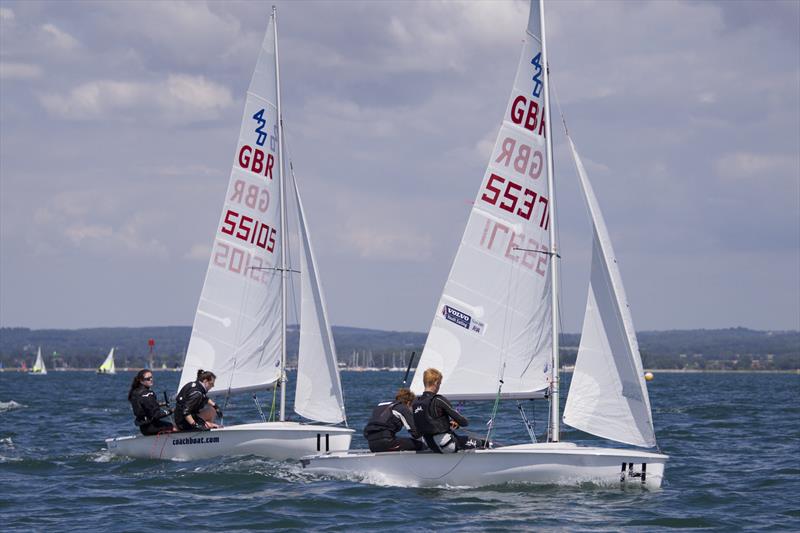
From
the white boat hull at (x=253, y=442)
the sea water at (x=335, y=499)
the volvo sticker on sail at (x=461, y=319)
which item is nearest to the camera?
the sea water at (x=335, y=499)

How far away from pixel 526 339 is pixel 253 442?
543 cm

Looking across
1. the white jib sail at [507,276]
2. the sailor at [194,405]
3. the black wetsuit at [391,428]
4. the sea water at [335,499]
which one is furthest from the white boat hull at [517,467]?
the sailor at [194,405]

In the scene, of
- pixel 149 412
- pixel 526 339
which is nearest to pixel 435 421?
pixel 526 339

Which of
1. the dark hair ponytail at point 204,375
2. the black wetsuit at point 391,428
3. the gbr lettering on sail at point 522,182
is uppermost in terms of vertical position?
the gbr lettering on sail at point 522,182

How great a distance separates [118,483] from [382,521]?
5366 millimetres

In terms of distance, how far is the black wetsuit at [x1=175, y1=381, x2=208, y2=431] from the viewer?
19.9m

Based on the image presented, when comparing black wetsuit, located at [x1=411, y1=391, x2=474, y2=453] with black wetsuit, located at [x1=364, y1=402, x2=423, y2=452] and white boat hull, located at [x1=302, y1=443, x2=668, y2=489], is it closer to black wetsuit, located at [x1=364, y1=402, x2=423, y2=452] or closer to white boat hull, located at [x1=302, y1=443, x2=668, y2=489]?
white boat hull, located at [x1=302, y1=443, x2=668, y2=489]

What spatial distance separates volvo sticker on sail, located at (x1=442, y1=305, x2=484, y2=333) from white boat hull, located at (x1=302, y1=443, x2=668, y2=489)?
1.86 meters

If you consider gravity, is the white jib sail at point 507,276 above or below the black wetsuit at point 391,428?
above

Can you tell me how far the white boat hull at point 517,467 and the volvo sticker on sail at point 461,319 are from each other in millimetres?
1864

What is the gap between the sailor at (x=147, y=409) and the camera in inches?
799

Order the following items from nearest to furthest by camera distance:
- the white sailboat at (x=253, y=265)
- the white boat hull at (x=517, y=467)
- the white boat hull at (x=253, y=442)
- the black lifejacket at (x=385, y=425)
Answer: the white boat hull at (x=517, y=467)
the black lifejacket at (x=385, y=425)
the white boat hull at (x=253, y=442)
the white sailboat at (x=253, y=265)

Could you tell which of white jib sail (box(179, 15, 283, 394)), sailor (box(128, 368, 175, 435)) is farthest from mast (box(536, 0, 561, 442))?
sailor (box(128, 368, 175, 435))

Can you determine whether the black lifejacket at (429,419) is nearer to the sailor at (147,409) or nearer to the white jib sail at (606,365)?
the white jib sail at (606,365)
